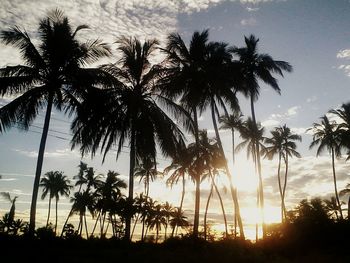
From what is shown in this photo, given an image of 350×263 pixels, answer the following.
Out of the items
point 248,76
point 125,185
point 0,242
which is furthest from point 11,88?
point 125,185

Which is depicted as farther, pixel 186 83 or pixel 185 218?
pixel 185 218

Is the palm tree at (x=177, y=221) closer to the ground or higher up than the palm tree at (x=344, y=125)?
closer to the ground

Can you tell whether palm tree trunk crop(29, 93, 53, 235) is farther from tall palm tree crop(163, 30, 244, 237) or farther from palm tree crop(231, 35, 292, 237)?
palm tree crop(231, 35, 292, 237)

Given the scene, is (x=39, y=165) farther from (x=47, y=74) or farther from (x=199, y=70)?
(x=199, y=70)

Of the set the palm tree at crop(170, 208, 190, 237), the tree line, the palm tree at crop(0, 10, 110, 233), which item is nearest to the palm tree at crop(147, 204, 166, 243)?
the palm tree at crop(170, 208, 190, 237)

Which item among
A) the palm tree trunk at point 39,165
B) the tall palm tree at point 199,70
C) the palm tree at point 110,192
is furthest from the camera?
the palm tree at point 110,192

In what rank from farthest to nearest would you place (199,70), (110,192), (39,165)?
(110,192) → (199,70) → (39,165)

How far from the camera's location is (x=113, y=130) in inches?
832

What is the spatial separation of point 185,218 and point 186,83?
1235 inches

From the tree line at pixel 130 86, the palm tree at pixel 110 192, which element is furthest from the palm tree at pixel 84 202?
the tree line at pixel 130 86

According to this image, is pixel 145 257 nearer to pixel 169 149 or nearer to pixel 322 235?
pixel 169 149

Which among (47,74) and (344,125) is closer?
(47,74)

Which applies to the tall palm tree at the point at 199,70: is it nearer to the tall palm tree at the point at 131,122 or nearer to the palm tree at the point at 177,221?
the tall palm tree at the point at 131,122

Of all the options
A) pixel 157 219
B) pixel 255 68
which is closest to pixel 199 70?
pixel 255 68
